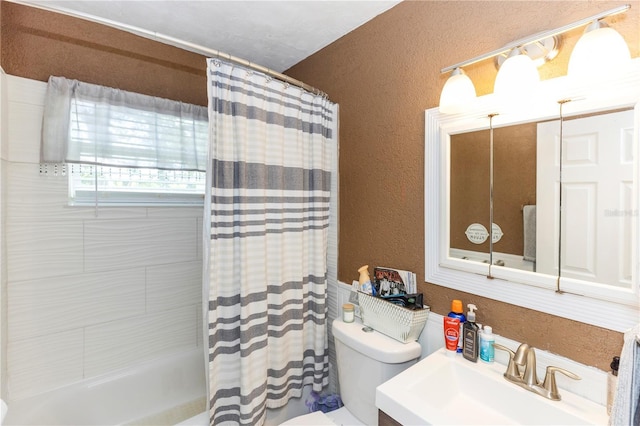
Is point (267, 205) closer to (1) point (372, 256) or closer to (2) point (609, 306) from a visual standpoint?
(1) point (372, 256)

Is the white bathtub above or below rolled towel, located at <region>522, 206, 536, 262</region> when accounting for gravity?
below

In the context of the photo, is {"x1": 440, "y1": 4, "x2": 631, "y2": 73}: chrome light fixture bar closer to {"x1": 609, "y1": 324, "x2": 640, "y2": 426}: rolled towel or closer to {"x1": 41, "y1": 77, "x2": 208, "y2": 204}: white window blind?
{"x1": 609, "y1": 324, "x2": 640, "y2": 426}: rolled towel

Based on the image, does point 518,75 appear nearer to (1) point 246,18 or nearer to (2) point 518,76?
(2) point 518,76

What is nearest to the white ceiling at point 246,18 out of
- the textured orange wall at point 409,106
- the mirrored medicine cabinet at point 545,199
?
the textured orange wall at point 409,106

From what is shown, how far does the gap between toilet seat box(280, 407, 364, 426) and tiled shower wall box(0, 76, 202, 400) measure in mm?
1092

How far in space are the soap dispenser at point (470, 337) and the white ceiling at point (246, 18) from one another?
1488 millimetres

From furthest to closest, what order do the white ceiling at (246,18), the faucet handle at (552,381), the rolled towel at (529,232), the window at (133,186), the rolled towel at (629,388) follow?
the window at (133,186) → the white ceiling at (246,18) → the rolled towel at (529,232) → the faucet handle at (552,381) → the rolled towel at (629,388)

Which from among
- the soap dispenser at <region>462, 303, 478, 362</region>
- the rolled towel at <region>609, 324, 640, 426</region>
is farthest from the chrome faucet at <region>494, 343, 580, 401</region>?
the rolled towel at <region>609, 324, 640, 426</region>

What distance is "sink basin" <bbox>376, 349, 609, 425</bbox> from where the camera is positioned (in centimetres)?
88

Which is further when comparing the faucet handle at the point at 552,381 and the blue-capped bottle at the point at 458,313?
the blue-capped bottle at the point at 458,313

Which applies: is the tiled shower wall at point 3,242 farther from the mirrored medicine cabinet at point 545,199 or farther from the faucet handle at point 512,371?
the faucet handle at point 512,371

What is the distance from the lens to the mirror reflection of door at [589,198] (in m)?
0.86

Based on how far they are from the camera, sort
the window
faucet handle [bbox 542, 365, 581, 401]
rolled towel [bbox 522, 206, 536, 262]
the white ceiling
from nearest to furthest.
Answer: faucet handle [bbox 542, 365, 581, 401] → rolled towel [bbox 522, 206, 536, 262] → the white ceiling → the window

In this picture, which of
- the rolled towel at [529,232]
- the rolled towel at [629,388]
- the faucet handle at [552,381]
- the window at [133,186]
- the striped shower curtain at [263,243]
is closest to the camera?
the rolled towel at [629,388]
